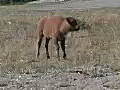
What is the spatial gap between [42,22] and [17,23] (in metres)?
15.8

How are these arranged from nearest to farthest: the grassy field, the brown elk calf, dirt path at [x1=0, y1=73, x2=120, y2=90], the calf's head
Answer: dirt path at [x1=0, y1=73, x2=120, y2=90], the grassy field, the calf's head, the brown elk calf

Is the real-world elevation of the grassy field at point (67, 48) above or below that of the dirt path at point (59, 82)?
below

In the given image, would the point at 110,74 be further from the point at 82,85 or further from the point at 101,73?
the point at 82,85

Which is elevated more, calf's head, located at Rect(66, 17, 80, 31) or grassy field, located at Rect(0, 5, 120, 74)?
calf's head, located at Rect(66, 17, 80, 31)

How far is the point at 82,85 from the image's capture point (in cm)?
933

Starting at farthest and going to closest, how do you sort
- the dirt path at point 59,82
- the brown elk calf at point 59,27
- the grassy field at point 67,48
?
the brown elk calf at point 59,27, the grassy field at point 67,48, the dirt path at point 59,82

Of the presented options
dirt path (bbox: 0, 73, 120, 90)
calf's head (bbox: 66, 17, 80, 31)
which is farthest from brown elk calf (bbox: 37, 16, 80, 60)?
dirt path (bbox: 0, 73, 120, 90)

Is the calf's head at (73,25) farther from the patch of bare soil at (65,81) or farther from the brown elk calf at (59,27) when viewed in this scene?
the patch of bare soil at (65,81)

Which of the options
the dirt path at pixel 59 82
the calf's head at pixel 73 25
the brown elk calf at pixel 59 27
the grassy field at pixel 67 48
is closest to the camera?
the dirt path at pixel 59 82

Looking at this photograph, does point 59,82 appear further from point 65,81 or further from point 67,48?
point 67,48

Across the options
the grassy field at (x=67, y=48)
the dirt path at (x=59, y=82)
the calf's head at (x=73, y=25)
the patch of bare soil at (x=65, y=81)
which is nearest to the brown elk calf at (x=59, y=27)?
the calf's head at (x=73, y=25)

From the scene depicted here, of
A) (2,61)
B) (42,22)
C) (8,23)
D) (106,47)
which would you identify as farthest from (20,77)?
(8,23)

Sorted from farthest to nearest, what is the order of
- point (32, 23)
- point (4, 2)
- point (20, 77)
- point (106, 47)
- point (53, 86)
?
point (4, 2) → point (32, 23) → point (106, 47) → point (20, 77) → point (53, 86)

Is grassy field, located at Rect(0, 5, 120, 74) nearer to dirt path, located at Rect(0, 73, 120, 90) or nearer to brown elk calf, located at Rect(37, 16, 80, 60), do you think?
brown elk calf, located at Rect(37, 16, 80, 60)
